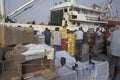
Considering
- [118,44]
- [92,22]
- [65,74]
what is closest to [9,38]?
[65,74]

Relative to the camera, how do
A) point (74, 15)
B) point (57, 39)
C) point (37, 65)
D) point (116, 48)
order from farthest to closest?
point (74, 15)
point (57, 39)
point (116, 48)
point (37, 65)

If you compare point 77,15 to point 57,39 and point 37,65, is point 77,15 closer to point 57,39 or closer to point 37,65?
point 57,39

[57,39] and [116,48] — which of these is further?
[57,39]

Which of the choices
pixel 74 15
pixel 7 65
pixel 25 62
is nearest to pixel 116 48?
pixel 25 62

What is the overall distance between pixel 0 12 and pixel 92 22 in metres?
10.3

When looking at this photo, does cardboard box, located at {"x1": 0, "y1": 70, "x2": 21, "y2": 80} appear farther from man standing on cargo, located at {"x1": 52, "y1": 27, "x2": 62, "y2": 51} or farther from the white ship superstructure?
the white ship superstructure

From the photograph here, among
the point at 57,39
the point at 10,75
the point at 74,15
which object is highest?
the point at 74,15

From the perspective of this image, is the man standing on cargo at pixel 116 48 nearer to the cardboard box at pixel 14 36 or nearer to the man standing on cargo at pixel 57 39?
the cardboard box at pixel 14 36

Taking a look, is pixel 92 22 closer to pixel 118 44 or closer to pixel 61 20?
pixel 61 20

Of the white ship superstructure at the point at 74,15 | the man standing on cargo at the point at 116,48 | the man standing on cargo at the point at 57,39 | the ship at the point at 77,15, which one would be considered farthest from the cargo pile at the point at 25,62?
the white ship superstructure at the point at 74,15

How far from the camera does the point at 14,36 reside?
11.1ft

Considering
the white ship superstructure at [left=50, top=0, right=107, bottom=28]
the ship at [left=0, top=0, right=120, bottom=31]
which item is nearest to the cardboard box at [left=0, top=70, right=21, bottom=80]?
the ship at [left=0, top=0, right=120, bottom=31]

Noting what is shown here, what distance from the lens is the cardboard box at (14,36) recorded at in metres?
3.02

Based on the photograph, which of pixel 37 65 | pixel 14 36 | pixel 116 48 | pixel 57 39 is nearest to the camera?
pixel 37 65
